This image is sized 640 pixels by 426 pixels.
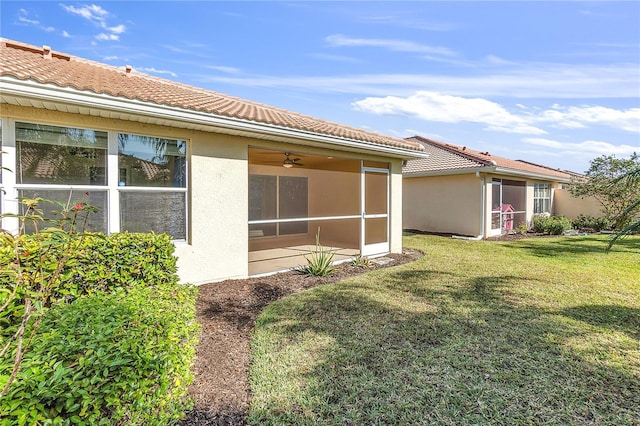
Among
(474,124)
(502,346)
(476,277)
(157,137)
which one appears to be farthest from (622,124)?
(157,137)

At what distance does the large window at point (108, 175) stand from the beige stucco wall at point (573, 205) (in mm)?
23865

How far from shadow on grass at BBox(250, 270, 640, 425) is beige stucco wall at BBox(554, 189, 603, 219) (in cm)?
1876

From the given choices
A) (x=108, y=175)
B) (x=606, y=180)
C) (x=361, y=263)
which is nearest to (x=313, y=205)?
(x=361, y=263)

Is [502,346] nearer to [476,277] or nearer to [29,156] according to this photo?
[476,277]

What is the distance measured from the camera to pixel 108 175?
5.62m

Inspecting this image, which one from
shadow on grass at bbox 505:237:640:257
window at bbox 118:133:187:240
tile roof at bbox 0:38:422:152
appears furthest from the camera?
shadow on grass at bbox 505:237:640:257

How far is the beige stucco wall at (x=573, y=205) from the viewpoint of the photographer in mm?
20328

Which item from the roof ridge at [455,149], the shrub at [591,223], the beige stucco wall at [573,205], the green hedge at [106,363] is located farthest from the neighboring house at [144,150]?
the beige stucco wall at [573,205]

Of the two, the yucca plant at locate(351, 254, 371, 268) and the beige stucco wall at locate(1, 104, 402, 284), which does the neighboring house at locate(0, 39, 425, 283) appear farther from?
the yucca plant at locate(351, 254, 371, 268)

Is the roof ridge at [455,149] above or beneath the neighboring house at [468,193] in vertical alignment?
above

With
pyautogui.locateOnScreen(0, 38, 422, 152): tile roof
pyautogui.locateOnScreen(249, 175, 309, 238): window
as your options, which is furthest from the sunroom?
pyautogui.locateOnScreen(0, 38, 422, 152): tile roof

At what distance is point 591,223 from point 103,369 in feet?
78.8

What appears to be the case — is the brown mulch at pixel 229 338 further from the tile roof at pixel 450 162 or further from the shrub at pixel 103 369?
the tile roof at pixel 450 162

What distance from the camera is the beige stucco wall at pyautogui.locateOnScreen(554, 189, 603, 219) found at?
20.3 m
